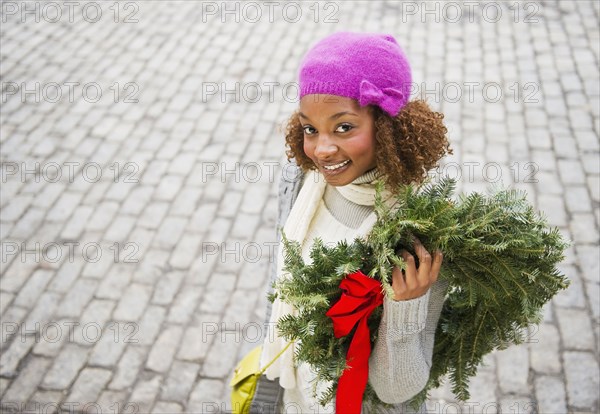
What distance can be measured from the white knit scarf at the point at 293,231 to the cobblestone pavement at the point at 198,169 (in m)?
1.71

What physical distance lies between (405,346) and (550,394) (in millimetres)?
2396

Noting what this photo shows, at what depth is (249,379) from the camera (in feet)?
8.61

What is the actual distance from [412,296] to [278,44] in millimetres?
6419

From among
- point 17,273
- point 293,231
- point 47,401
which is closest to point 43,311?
point 17,273

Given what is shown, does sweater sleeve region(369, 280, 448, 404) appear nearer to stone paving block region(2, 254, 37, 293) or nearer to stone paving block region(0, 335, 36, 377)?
stone paving block region(0, 335, 36, 377)

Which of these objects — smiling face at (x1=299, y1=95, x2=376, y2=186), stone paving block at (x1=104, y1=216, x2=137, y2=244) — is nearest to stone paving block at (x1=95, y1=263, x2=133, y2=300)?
stone paving block at (x1=104, y1=216, x2=137, y2=244)

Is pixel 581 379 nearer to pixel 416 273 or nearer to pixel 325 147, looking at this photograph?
pixel 416 273

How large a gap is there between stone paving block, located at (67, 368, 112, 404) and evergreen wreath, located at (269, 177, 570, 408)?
2.50 meters

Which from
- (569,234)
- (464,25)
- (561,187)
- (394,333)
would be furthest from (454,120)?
(394,333)

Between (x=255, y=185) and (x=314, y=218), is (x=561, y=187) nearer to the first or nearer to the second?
(x=255, y=185)

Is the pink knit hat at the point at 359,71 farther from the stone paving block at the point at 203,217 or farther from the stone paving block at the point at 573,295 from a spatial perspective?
the stone paving block at the point at 203,217

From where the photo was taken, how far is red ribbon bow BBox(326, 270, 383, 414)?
1896mm

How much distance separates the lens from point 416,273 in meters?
1.83

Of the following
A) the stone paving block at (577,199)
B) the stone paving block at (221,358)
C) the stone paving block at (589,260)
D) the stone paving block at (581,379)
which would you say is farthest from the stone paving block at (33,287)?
the stone paving block at (577,199)
